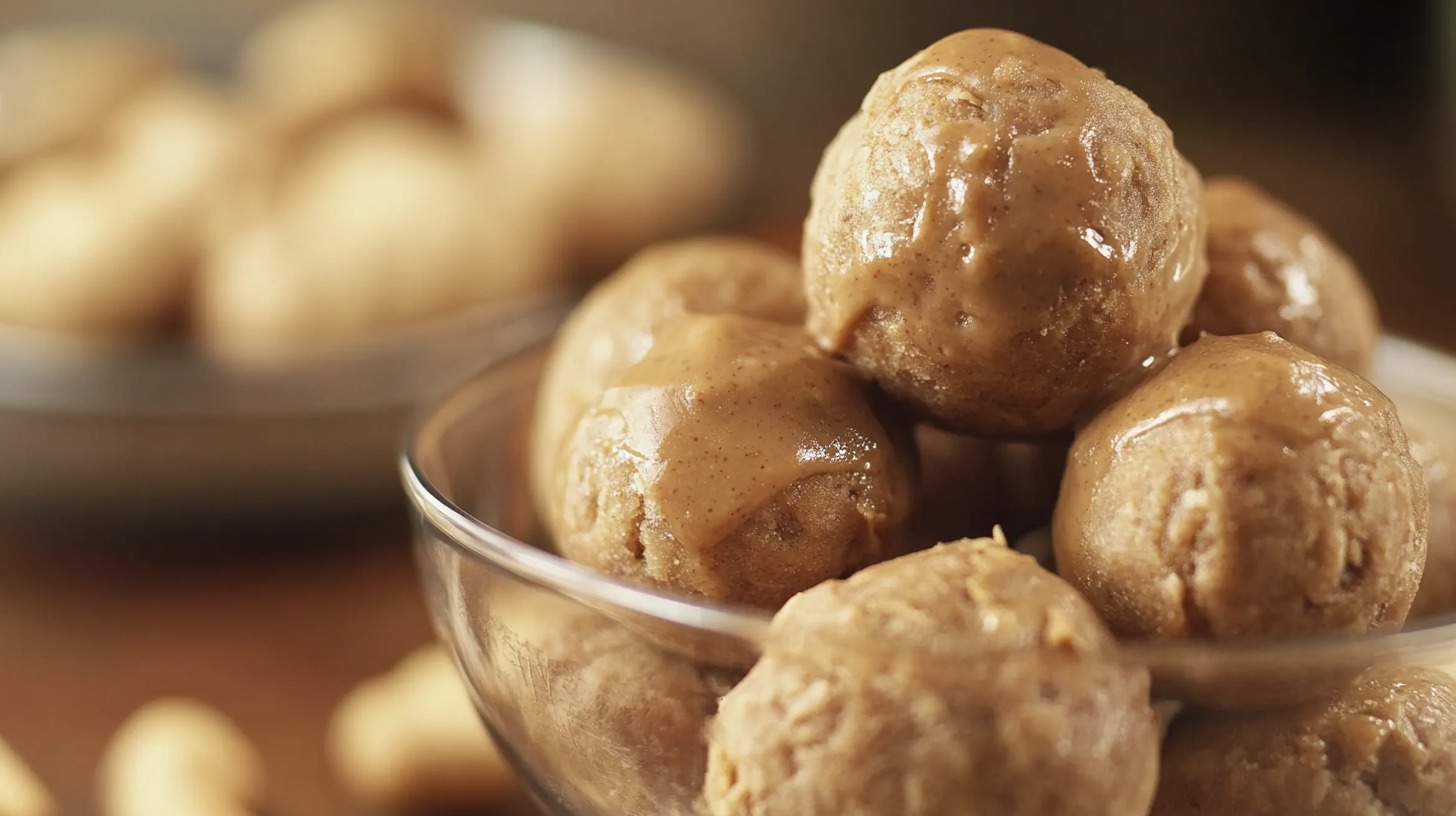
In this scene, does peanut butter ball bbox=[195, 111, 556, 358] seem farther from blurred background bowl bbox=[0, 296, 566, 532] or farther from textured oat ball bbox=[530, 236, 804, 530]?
textured oat ball bbox=[530, 236, 804, 530]

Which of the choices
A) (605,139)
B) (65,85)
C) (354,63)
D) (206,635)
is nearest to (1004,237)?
(206,635)

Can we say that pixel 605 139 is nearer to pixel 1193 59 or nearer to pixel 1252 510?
pixel 1193 59

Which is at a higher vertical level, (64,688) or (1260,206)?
(1260,206)

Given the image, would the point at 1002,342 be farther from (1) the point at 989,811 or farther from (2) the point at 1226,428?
(1) the point at 989,811

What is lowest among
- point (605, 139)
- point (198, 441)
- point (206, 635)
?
point (206, 635)

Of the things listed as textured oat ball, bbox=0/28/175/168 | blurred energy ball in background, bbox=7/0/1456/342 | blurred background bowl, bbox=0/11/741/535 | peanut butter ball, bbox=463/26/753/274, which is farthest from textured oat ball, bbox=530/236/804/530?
blurred energy ball in background, bbox=7/0/1456/342

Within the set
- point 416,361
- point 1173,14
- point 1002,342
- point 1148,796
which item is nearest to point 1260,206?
point 1002,342
